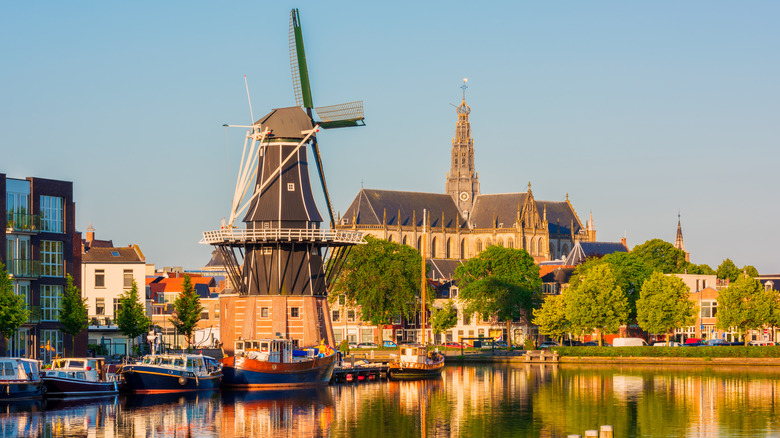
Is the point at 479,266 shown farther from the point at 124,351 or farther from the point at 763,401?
the point at 763,401

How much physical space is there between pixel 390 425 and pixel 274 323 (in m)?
29.4

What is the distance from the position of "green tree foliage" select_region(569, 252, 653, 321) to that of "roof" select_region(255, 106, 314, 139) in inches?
2141

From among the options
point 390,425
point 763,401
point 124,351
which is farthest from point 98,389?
point 763,401

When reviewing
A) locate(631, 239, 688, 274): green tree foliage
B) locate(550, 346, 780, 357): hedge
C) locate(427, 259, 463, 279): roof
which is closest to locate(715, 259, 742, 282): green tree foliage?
locate(631, 239, 688, 274): green tree foliage

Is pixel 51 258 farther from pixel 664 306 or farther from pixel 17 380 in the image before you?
pixel 664 306

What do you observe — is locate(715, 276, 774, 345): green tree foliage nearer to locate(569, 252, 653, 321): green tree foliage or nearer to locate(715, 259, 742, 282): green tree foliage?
locate(569, 252, 653, 321): green tree foliage

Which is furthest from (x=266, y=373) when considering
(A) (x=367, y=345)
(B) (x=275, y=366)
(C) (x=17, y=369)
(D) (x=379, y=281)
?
(A) (x=367, y=345)

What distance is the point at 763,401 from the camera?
6956 centimetres

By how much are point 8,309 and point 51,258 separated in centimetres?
1260

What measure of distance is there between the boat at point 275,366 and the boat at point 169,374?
1508 millimetres

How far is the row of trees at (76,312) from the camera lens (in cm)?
7122

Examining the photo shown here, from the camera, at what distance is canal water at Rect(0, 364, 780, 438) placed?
2189 inches

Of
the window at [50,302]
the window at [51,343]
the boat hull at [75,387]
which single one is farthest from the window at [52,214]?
the boat hull at [75,387]

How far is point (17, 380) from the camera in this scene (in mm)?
66188
